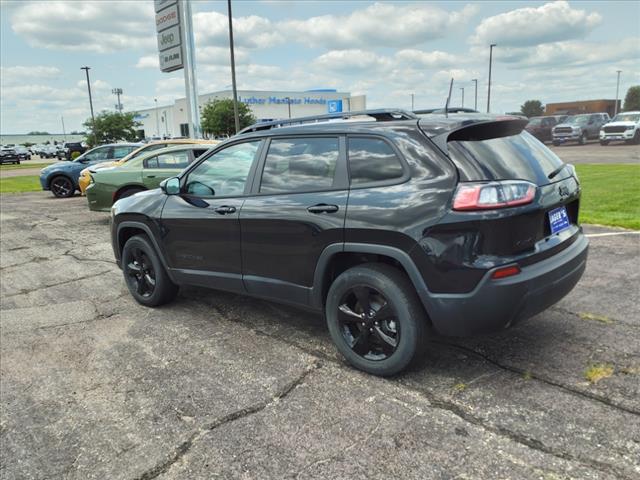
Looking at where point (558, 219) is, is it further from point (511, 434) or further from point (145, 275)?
point (145, 275)

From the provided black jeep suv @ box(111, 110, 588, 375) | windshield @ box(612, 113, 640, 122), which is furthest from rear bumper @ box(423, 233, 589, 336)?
windshield @ box(612, 113, 640, 122)

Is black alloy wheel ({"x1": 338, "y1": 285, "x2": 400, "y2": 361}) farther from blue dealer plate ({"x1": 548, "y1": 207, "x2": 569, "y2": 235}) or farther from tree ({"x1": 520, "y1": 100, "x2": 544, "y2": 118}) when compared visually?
tree ({"x1": 520, "y1": 100, "x2": 544, "y2": 118})

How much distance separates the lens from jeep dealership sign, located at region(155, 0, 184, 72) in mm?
25906

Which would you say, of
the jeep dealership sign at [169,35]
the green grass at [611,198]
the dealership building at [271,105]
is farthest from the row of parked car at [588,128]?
the dealership building at [271,105]

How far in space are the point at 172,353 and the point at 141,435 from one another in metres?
1.15

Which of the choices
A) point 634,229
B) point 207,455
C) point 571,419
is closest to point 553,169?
point 571,419

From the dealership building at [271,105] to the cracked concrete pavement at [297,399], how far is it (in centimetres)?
8315

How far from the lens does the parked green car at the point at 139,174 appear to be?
32.9ft

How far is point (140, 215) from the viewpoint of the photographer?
4969 millimetres

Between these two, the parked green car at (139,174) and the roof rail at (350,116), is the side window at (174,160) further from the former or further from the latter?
the roof rail at (350,116)

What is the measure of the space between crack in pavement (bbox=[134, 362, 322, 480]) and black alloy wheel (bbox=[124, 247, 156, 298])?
2.27m

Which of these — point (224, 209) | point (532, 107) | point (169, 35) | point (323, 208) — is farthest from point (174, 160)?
point (532, 107)

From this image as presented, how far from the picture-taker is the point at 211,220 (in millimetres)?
4258

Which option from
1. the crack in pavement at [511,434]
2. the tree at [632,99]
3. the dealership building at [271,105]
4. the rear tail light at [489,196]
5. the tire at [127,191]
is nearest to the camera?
the crack in pavement at [511,434]
